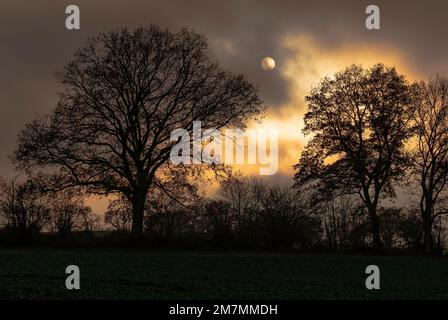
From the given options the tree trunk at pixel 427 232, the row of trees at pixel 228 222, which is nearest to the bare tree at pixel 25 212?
the row of trees at pixel 228 222

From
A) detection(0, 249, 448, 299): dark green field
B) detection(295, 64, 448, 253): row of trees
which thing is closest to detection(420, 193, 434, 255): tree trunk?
detection(295, 64, 448, 253): row of trees

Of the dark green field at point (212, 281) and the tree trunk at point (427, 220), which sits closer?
the dark green field at point (212, 281)

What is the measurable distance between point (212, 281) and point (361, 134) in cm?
3581

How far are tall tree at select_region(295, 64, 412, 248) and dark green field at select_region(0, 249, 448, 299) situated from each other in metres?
22.7

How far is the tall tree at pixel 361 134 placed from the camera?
52.2 meters

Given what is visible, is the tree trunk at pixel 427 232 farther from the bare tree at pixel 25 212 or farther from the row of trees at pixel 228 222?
the bare tree at pixel 25 212

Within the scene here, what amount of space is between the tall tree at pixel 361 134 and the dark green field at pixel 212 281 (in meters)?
22.7

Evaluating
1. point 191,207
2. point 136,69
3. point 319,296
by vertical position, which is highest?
point 136,69

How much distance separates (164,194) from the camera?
48.9 meters

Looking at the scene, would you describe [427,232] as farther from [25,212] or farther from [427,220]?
[25,212]
